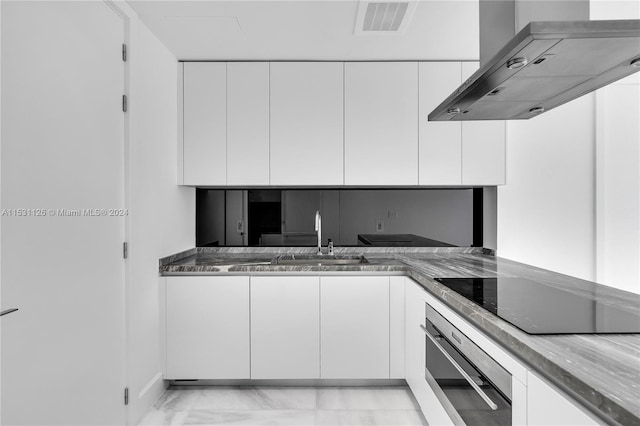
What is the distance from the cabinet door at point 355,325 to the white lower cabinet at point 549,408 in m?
1.48

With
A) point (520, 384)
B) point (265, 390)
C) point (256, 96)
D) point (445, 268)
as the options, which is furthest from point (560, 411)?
point (256, 96)

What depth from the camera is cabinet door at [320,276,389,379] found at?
243cm

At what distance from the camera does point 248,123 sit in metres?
2.71

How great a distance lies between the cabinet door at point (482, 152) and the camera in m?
2.69

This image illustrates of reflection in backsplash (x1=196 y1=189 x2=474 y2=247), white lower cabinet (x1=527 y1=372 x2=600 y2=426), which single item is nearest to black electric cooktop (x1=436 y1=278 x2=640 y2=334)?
white lower cabinet (x1=527 y1=372 x2=600 y2=426)

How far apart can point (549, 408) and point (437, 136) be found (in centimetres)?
212

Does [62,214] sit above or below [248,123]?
below

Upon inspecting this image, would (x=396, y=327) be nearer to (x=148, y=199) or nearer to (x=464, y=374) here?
(x=464, y=374)

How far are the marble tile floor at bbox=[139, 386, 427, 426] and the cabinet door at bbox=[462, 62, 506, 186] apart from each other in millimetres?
1622

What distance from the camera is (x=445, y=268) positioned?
224 cm

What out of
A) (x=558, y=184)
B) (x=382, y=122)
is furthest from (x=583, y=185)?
(x=382, y=122)

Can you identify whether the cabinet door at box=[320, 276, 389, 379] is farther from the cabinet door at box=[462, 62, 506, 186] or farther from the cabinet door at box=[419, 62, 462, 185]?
the cabinet door at box=[462, 62, 506, 186]

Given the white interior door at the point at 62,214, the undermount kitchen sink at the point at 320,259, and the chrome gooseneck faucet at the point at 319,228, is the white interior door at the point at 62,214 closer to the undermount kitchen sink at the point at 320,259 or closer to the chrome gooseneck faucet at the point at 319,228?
the undermount kitchen sink at the point at 320,259

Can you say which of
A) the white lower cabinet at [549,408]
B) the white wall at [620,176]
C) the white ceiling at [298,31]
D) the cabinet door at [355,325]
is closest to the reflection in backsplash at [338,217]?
the cabinet door at [355,325]
